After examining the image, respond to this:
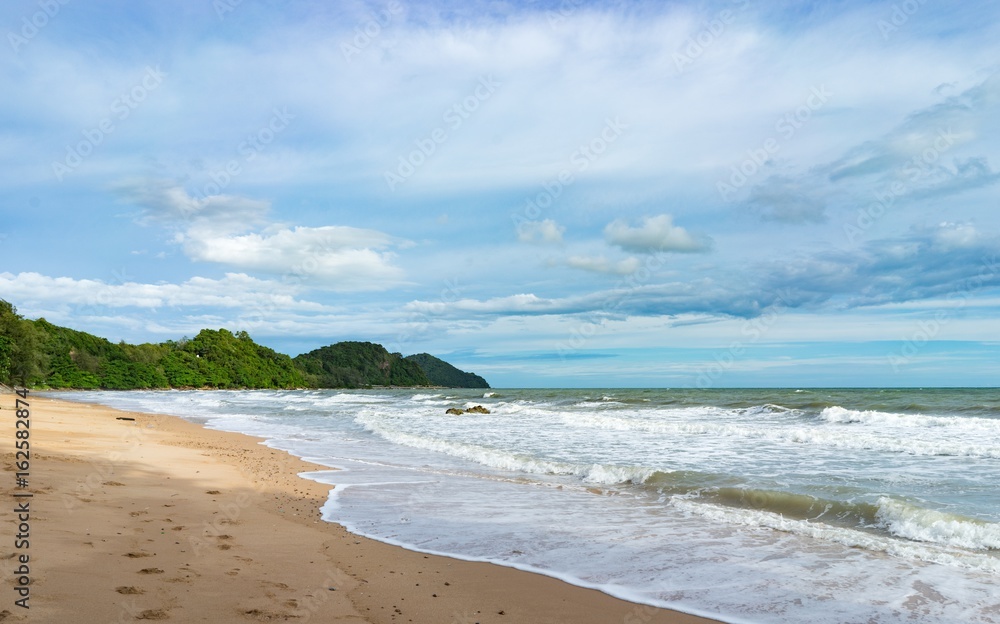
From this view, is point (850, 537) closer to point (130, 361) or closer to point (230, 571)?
point (230, 571)

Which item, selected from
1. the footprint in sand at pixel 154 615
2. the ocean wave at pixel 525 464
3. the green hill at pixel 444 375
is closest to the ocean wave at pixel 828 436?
the ocean wave at pixel 525 464

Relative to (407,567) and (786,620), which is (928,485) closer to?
(786,620)

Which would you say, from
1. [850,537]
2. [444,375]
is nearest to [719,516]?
[850,537]

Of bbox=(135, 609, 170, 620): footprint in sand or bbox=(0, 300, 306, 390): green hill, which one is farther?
bbox=(0, 300, 306, 390): green hill

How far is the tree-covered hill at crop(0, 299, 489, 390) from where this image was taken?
63.0m

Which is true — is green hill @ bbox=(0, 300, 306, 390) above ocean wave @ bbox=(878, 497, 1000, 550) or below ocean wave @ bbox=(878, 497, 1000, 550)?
above

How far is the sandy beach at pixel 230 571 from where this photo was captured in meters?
4.27

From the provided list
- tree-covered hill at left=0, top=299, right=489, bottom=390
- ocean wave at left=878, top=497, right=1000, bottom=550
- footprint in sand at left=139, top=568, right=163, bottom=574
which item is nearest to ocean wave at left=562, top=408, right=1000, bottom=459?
ocean wave at left=878, top=497, right=1000, bottom=550

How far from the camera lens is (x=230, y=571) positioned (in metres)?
5.15

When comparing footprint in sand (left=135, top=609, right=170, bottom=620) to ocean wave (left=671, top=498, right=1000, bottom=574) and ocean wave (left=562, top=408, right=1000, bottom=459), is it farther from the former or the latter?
ocean wave (left=562, top=408, right=1000, bottom=459)

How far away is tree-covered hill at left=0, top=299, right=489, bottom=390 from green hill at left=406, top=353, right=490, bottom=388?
16.0 inches

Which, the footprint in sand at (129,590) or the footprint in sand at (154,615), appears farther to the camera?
the footprint in sand at (129,590)

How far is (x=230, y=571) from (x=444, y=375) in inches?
6701

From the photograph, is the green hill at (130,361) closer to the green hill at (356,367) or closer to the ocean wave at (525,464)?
the green hill at (356,367)
